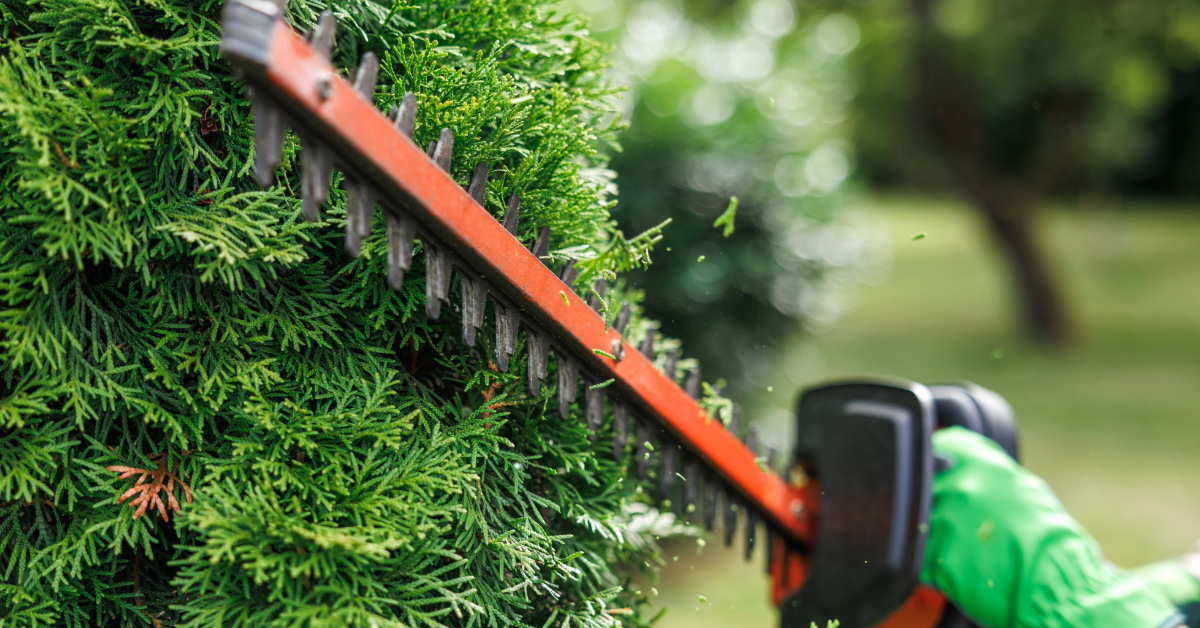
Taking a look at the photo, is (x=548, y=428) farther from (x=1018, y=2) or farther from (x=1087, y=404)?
(x=1018, y=2)

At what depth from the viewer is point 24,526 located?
937mm

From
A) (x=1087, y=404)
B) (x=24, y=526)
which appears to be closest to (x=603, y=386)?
(x=24, y=526)

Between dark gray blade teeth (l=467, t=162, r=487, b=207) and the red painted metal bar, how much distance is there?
3 centimetres

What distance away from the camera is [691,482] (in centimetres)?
131

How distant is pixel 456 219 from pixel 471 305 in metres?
0.11

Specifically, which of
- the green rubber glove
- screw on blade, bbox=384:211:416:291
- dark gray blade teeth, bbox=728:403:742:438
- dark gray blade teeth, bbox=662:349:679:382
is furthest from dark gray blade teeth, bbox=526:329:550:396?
the green rubber glove

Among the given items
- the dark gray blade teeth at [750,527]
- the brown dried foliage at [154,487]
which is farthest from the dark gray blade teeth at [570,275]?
the dark gray blade teeth at [750,527]

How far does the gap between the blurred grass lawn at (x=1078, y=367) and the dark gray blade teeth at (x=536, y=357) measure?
67 cm

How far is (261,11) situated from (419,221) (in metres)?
0.26

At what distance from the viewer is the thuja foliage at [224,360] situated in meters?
0.86

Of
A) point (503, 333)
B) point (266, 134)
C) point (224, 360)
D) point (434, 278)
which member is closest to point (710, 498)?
point (503, 333)

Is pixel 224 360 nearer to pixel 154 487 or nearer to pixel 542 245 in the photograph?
pixel 154 487

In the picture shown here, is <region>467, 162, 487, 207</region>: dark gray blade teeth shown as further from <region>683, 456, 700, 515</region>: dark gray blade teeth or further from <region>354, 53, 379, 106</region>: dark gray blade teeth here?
<region>683, 456, 700, 515</region>: dark gray blade teeth

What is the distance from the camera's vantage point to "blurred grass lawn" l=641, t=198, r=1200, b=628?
424 cm
